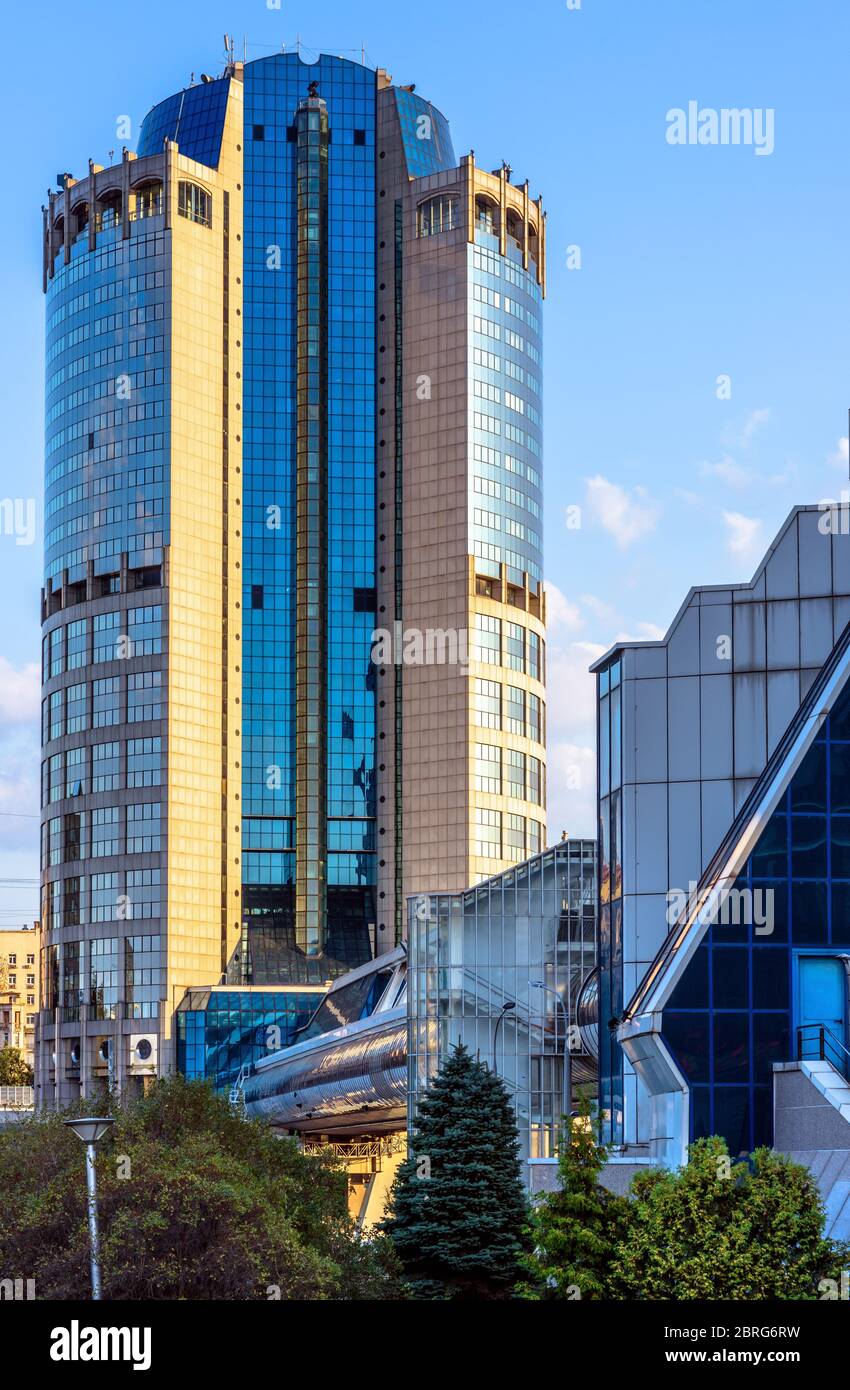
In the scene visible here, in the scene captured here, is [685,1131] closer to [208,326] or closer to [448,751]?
[448,751]

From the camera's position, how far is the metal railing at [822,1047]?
43.5m

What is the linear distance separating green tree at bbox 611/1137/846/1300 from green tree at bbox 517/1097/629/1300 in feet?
3.19

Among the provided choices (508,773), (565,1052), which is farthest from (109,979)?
(565,1052)

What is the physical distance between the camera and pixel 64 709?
18712 cm

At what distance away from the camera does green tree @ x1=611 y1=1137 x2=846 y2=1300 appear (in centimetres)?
2977

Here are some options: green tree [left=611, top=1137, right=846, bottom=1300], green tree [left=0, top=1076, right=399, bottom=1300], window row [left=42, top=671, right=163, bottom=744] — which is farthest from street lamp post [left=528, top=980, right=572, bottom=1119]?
window row [left=42, top=671, right=163, bottom=744]

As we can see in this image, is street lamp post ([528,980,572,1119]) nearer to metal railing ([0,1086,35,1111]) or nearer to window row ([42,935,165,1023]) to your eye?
window row ([42,935,165,1023])

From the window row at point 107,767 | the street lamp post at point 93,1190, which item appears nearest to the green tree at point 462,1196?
the street lamp post at point 93,1190

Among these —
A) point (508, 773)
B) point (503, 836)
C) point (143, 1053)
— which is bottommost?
point (143, 1053)

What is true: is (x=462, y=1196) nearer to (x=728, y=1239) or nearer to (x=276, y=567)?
(x=728, y=1239)

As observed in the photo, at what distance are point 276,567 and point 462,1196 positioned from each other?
137156mm

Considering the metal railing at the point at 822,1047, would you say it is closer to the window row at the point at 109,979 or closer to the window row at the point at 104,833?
the window row at the point at 109,979

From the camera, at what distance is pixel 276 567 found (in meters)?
186
